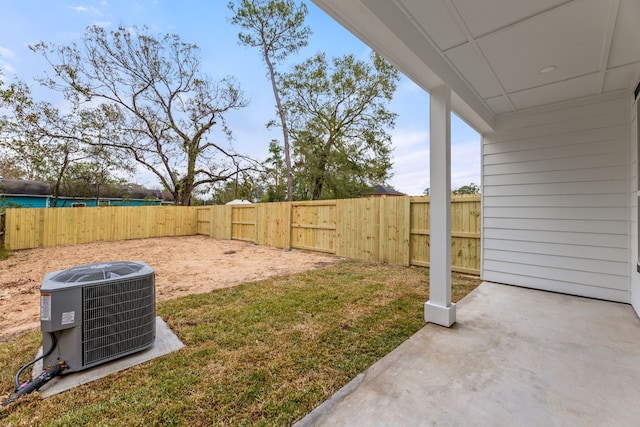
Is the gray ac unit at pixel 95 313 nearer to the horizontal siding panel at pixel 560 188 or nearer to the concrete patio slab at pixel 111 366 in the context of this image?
the concrete patio slab at pixel 111 366

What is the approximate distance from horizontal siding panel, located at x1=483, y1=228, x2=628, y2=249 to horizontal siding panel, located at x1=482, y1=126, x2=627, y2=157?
1.21 m

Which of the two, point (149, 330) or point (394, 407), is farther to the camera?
point (149, 330)

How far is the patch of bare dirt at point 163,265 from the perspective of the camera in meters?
3.55

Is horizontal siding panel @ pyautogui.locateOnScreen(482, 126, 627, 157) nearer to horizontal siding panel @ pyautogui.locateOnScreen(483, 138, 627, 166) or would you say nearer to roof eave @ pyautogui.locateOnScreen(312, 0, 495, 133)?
horizontal siding panel @ pyautogui.locateOnScreen(483, 138, 627, 166)

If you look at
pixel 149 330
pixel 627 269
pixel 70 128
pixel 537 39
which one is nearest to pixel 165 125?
pixel 70 128

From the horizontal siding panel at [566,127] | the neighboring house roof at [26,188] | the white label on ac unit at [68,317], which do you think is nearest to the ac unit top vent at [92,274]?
the white label on ac unit at [68,317]

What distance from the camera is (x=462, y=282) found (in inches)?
167

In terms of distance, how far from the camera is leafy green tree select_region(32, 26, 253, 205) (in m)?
11.0

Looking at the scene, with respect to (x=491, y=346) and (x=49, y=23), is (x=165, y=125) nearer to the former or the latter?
(x=49, y=23)

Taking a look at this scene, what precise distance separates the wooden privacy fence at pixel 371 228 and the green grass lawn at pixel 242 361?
1335 millimetres

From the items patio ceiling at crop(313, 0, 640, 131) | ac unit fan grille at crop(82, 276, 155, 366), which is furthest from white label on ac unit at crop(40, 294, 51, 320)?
patio ceiling at crop(313, 0, 640, 131)

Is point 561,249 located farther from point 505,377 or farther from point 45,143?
point 45,143

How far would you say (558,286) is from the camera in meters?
3.70

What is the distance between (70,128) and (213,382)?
46.0 feet
